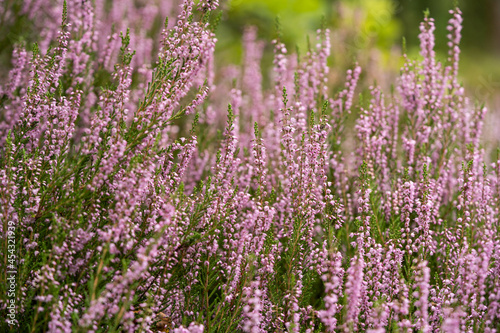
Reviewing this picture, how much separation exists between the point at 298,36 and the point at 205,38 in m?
8.00

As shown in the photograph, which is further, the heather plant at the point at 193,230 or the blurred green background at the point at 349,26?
the blurred green background at the point at 349,26

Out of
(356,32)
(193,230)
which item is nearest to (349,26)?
(356,32)

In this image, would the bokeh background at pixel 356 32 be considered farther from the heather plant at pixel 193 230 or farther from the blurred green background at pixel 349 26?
the heather plant at pixel 193 230

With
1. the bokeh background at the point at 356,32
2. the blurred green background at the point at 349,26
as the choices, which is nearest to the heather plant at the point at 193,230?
the bokeh background at the point at 356,32

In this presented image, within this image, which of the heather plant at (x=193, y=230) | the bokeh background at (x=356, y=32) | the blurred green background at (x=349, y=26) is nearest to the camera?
the heather plant at (x=193, y=230)

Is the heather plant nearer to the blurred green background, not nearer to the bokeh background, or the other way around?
the bokeh background

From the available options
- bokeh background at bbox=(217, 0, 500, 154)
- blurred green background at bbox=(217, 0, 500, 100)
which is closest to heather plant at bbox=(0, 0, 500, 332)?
bokeh background at bbox=(217, 0, 500, 154)

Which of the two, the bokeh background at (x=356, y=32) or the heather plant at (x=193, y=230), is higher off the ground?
the bokeh background at (x=356, y=32)

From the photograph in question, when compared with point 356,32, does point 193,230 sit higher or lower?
lower

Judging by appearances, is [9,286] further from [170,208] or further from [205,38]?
[205,38]

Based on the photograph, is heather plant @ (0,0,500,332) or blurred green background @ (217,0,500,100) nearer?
heather plant @ (0,0,500,332)

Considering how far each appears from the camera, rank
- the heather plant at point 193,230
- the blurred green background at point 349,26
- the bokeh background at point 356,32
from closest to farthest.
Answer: the heather plant at point 193,230, the bokeh background at point 356,32, the blurred green background at point 349,26

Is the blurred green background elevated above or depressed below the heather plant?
above

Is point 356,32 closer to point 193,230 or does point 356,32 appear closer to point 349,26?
point 349,26
